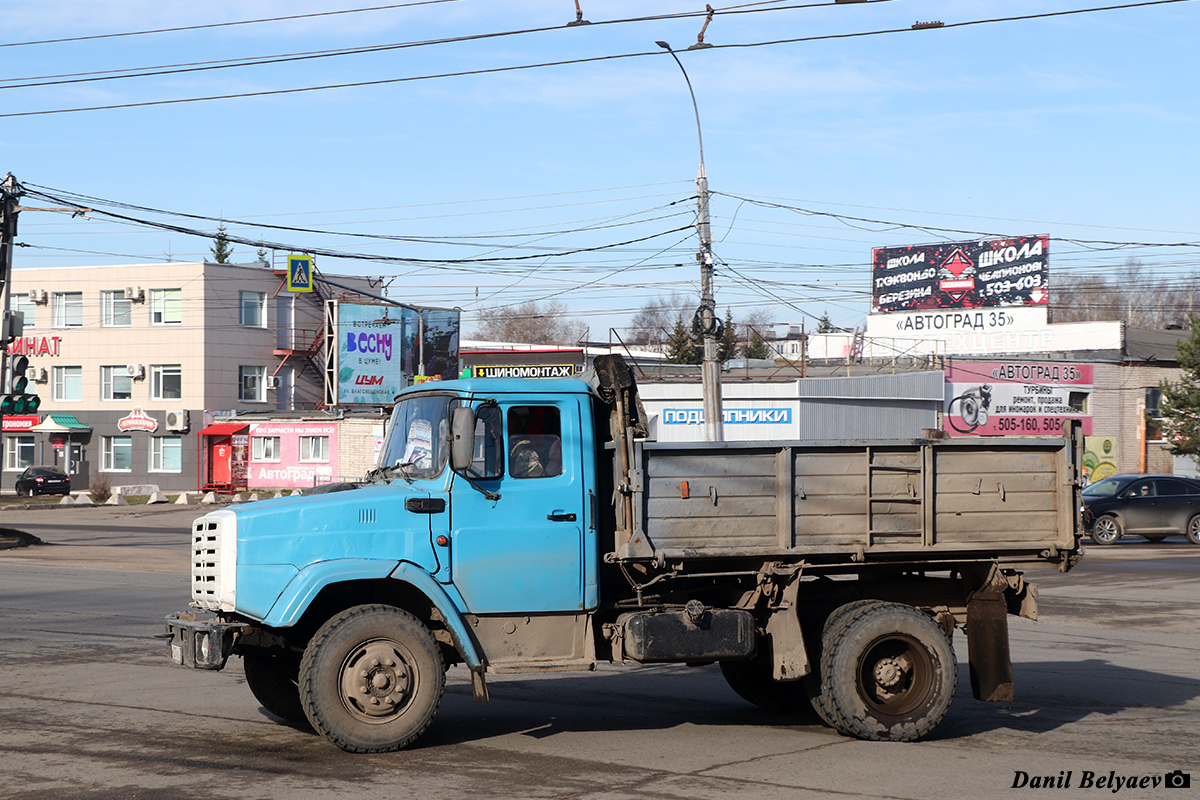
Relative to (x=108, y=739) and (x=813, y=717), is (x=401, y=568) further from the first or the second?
(x=813, y=717)

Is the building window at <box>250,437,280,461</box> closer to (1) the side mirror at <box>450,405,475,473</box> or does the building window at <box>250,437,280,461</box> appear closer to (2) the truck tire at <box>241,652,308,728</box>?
(2) the truck tire at <box>241,652,308,728</box>

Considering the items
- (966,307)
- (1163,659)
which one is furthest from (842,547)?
(966,307)

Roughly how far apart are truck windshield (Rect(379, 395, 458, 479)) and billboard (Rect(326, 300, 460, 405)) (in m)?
46.5

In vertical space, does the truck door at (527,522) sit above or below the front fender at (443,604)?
above

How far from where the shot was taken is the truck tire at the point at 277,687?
8.78 meters

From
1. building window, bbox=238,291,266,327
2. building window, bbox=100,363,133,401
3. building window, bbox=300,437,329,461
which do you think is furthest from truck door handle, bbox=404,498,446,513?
building window, bbox=100,363,133,401

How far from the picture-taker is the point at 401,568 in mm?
7824

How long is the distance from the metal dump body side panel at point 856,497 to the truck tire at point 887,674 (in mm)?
559

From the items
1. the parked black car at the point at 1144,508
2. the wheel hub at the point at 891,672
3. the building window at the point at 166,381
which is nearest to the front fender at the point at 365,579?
the wheel hub at the point at 891,672

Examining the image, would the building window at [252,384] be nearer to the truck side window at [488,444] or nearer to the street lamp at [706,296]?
the street lamp at [706,296]

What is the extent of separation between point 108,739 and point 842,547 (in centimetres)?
516

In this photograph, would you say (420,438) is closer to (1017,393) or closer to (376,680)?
(376,680)

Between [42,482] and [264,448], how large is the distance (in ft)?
32.4

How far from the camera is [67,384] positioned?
60188mm
